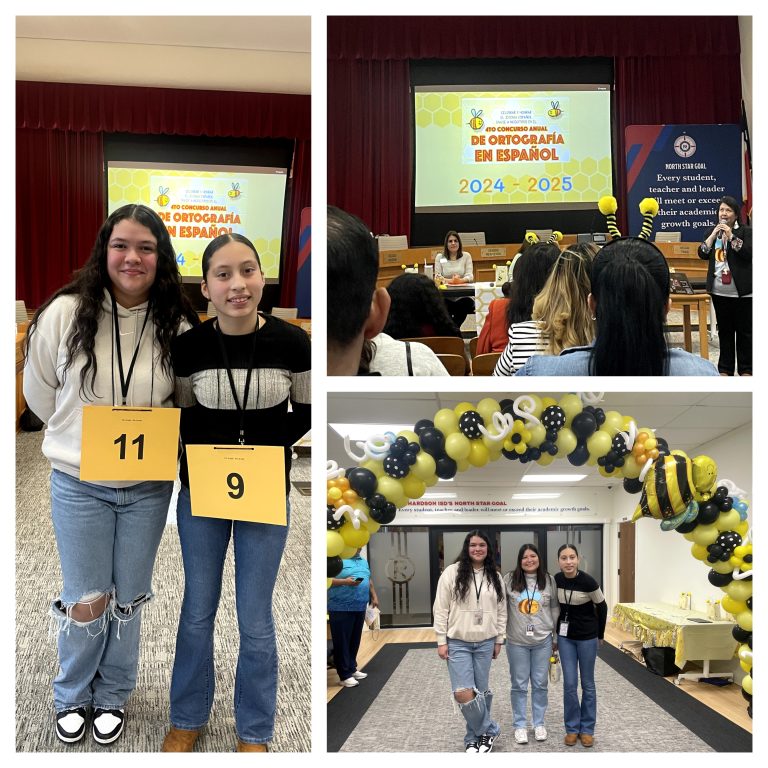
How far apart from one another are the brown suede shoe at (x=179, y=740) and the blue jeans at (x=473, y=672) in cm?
63

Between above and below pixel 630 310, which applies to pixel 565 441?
below

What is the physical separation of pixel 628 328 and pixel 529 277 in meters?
0.93

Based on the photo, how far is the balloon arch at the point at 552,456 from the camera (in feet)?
5.65

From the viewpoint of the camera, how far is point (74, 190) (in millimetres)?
9500

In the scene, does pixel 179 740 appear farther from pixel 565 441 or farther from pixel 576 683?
pixel 565 441

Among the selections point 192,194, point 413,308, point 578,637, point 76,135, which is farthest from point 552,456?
point 76,135

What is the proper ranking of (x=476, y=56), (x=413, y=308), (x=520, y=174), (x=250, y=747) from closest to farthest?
1. (x=250, y=747)
2. (x=413, y=308)
3. (x=476, y=56)
4. (x=520, y=174)

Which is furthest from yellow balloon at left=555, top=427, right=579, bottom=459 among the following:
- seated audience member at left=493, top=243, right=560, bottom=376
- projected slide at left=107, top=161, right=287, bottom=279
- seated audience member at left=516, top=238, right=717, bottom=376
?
projected slide at left=107, top=161, right=287, bottom=279

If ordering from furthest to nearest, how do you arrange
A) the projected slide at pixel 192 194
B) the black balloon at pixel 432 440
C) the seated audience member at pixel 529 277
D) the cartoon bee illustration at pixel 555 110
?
the projected slide at pixel 192 194 < the cartoon bee illustration at pixel 555 110 < the seated audience member at pixel 529 277 < the black balloon at pixel 432 440

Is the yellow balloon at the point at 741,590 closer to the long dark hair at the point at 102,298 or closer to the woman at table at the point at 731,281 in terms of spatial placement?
the long dark hair at the point at 102,298

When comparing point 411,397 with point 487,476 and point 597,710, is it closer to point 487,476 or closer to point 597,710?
Answer: point 487,476

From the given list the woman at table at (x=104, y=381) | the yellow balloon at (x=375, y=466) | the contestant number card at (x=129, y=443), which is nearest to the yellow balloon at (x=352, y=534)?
the yellow balloon at (x=375, y=466)

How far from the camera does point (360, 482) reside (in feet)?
5.65
